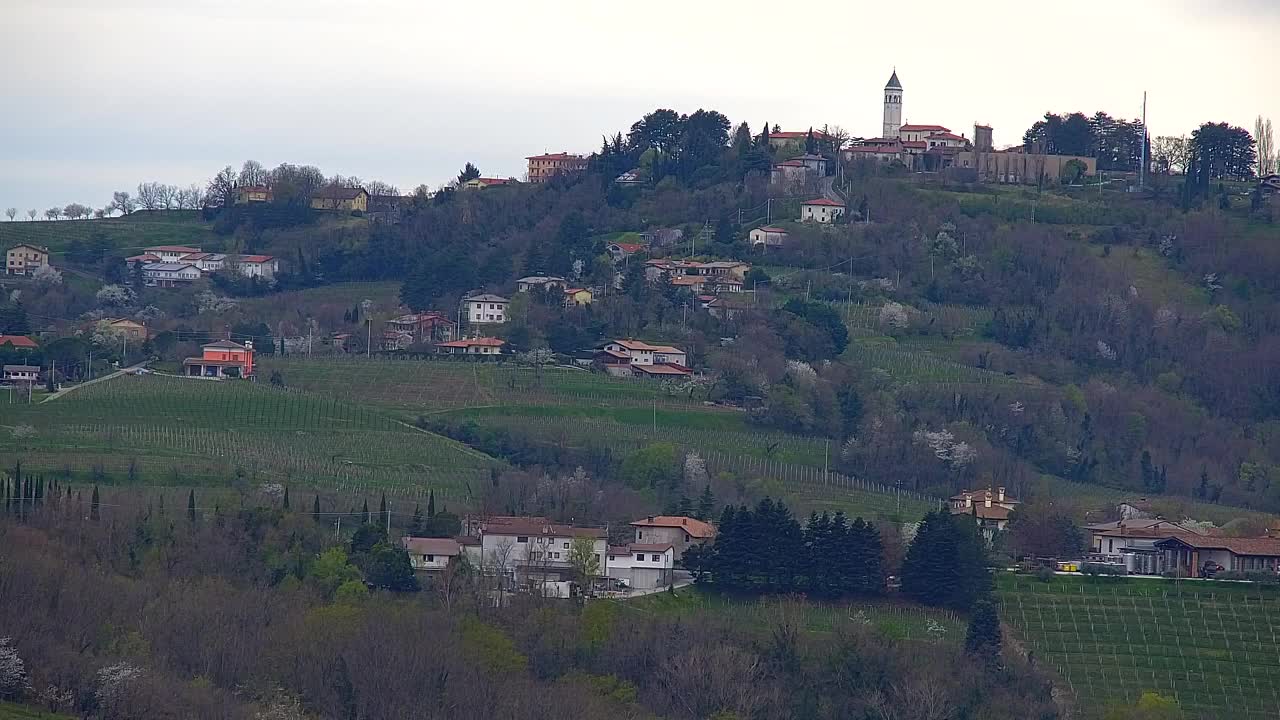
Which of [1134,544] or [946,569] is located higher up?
[946,569]

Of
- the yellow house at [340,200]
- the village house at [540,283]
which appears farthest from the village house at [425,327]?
the yellow house at [340,200]

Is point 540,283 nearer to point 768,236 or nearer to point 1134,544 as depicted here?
point 768,236

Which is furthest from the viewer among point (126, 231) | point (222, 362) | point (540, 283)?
point (126, 231)

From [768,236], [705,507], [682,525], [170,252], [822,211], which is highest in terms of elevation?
[822,211]

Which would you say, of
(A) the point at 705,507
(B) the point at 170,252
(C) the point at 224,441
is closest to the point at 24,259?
(B) the point at 170,252

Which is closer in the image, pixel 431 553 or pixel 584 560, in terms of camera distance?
pixel 584 560

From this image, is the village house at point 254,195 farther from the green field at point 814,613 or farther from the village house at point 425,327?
the green field at point 814,613
